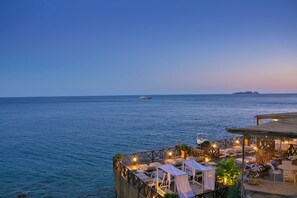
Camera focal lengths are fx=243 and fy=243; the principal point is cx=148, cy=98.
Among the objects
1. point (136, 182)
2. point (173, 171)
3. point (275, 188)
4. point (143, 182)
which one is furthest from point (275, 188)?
point (136, 182)

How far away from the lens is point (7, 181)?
829 inches

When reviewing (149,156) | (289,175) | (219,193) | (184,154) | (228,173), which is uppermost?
(289,175)

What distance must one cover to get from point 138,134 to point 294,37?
31812 mm

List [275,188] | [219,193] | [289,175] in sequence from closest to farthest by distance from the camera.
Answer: [275,188] → [219,193] → [289,175]

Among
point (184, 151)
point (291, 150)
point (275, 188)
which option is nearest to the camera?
point (275, 188)

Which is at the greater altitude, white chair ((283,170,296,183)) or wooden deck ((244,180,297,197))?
white chair ((283,170,296,183))

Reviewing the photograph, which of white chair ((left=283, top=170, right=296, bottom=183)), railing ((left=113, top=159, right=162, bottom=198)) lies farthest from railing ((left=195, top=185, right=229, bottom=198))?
white chair ((left=283, top=170, right=296, bottom=183))

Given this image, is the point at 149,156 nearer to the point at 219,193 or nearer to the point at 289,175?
the point at 219,193

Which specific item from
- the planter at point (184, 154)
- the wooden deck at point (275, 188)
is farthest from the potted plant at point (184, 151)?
the wooden deck at point (275, 188)

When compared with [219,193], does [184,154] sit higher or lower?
lower

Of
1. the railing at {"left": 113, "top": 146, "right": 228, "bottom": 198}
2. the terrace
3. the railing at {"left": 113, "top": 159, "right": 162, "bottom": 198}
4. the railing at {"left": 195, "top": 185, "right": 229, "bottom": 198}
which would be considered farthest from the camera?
the railing at {"left": 113, "top": 159, "right": 162, "bottom": 198}

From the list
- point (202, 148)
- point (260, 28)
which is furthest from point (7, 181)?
point (260, 28)

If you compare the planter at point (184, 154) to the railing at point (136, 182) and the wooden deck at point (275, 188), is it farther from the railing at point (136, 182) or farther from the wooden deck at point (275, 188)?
the wooden deck at point (275, 188)

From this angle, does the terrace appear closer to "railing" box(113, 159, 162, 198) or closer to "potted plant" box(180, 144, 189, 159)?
"railing" box(113, 159, 162, 198)
